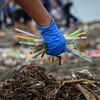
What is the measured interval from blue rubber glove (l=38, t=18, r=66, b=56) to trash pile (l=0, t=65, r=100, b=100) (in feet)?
0.67

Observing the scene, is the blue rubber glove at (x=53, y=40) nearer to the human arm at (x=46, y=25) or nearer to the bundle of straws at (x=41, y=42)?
the human arm at (x=46, y=25)

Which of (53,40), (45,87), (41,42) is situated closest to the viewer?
(45,87)

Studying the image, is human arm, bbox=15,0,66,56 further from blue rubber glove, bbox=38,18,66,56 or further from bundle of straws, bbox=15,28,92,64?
bundle of straws, bbox=15,28,92,64

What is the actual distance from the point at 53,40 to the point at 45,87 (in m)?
0.40

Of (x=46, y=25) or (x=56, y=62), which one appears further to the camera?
(x=56, y=62)

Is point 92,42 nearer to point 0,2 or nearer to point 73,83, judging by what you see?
point 0,2

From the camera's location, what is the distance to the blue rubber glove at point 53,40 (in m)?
4.32

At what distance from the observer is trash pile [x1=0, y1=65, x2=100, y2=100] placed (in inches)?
160

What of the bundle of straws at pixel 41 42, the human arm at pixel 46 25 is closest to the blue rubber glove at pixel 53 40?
the human arm at pixel 46 25

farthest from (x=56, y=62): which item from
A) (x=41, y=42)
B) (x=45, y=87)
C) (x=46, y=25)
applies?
(x=45, y=87)

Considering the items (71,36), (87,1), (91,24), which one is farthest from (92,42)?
(87,1)

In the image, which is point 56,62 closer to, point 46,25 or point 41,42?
point 41,42

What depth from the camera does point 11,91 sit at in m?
4.16

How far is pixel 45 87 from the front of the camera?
163 inches
